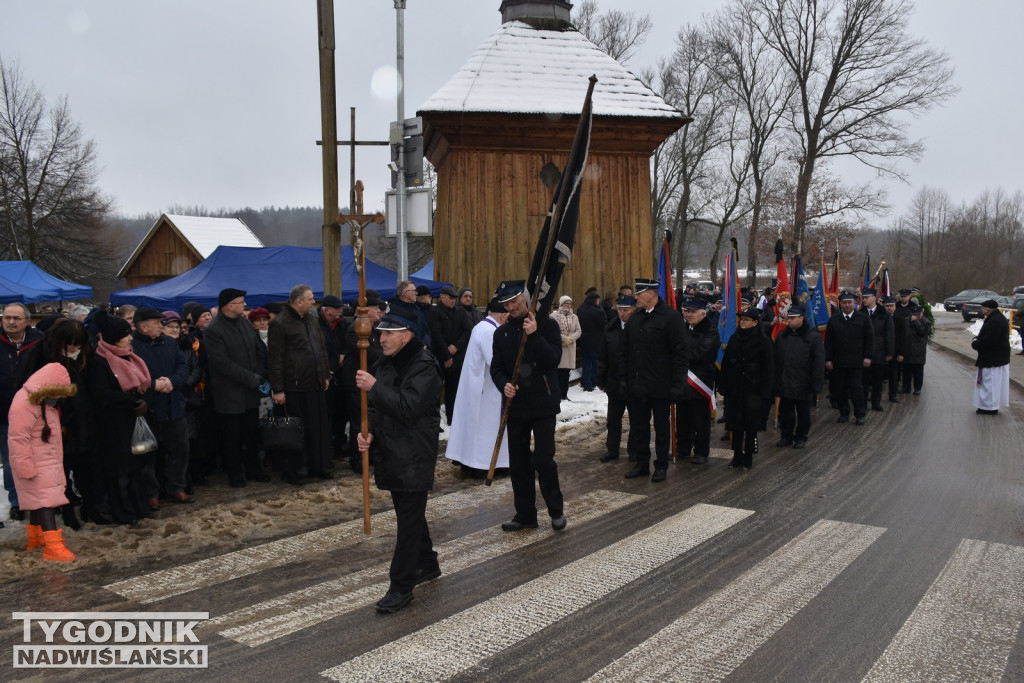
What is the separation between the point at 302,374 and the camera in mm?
8367

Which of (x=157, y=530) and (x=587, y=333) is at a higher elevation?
(x=587, y=333)

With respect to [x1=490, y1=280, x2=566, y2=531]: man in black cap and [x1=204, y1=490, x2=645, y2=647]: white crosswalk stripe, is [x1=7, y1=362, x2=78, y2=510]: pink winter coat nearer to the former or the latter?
[x1=204, y1=490, x2=645, y2=647]: white crosswalk stripe

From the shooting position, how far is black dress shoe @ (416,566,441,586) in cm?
524

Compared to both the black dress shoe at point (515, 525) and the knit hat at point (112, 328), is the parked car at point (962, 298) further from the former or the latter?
the knit hat at point (112, 328)

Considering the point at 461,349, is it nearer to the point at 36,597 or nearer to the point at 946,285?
the point at 36,597

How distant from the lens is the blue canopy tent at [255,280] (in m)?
13.2

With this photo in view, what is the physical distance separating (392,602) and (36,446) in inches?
129

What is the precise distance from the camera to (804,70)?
38.3 metres

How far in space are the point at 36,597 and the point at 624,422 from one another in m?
8.60

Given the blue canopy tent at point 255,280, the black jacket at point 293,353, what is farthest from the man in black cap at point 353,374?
the blue canopy tent at point 255,280

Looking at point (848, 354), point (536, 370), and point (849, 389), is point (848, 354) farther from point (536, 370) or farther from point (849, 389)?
point (536, 370)

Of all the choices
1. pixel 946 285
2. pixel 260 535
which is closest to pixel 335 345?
pixel 260 535

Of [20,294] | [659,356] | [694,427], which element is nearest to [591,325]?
[694,427]

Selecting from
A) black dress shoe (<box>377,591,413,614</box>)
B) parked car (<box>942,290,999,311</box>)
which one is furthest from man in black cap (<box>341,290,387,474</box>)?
parked car (<box>942,290,999,311</box>)
